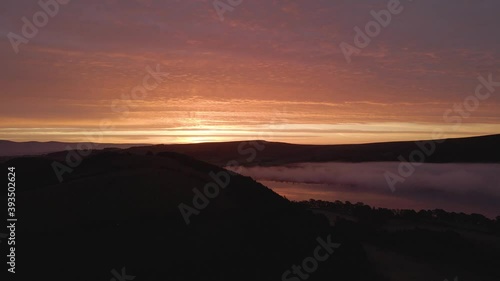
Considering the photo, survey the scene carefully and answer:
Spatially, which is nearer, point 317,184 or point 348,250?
point 348,250

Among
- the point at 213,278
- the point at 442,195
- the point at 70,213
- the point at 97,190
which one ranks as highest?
the point at 442,195

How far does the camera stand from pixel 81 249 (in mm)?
9875

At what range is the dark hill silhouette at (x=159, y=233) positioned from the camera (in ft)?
32.0

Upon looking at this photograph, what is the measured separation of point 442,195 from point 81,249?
108 ft

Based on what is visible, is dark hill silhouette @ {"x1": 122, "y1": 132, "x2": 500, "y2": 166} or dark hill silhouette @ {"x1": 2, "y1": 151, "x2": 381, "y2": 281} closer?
dark hill silhouette @ {"x1": 2, "y1": 151, "x2": 381, "y2": 281}

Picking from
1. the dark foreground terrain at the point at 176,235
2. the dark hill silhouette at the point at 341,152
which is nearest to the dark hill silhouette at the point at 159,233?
the dark foreground terrain at the point at 176,235

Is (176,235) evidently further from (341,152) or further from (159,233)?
(341,152)

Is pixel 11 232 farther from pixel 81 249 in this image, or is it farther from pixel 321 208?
pixel 321 208

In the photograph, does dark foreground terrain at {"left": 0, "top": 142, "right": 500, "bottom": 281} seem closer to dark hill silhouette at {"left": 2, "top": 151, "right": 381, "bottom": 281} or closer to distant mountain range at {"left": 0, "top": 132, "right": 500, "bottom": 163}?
dark hill silhouette at {"left": 2, "top": 151, "right": 381, "bottom": 281}

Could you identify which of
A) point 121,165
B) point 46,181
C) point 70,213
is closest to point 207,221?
point 70,213

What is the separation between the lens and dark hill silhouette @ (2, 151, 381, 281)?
977 centimetres

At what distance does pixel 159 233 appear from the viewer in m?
10.5

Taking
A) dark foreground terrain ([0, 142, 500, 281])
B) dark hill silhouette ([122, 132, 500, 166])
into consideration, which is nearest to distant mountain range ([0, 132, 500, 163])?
dark hill silhouette ([122, 132, 500, 166])

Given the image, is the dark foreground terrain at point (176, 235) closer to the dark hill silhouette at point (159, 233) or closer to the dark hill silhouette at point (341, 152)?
the dark hill silhouette at point (159, 233)
